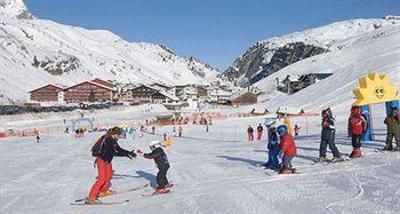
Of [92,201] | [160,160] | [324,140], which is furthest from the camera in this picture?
[324,140]

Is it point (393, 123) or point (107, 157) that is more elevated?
point (393, 123)

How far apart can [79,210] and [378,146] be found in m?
10.6

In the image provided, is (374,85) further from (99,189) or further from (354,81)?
(354,81)

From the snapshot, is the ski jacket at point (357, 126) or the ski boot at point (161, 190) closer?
the ski boot at point (161, 190)

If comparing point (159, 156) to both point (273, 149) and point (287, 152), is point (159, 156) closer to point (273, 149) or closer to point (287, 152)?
point (287, 152)

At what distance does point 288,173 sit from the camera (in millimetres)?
12539

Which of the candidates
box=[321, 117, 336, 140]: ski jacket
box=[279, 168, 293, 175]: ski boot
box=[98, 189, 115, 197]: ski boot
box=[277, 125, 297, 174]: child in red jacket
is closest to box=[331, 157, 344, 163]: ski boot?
box=[321, 117, 336, 140]: ski jacket

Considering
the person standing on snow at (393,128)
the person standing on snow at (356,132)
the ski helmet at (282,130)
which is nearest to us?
the ski helmet at (282,130)

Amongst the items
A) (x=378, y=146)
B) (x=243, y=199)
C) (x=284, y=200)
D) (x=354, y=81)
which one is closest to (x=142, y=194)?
(x=243, y=199)

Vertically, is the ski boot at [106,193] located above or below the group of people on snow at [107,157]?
below

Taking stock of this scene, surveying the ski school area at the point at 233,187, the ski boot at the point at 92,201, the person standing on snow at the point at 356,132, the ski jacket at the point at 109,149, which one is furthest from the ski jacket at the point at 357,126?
the ski boot at the point at 92,201

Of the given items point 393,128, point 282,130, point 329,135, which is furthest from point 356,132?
point 282,130

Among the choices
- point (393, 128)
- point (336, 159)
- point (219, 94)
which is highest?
point (219, 94)

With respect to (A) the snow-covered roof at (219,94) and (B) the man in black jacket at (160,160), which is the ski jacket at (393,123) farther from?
(A) the snow-covered roof at (219,94)
